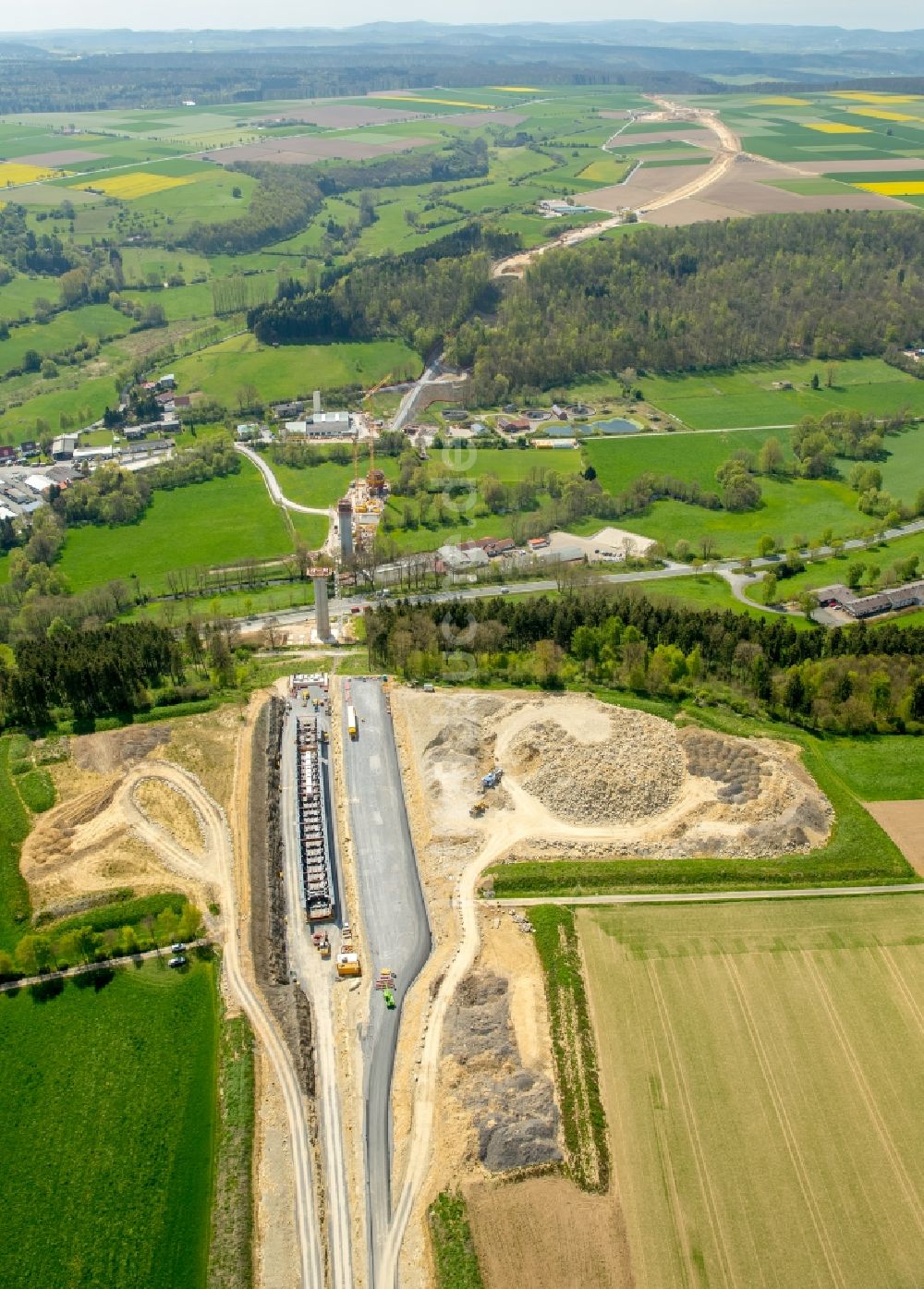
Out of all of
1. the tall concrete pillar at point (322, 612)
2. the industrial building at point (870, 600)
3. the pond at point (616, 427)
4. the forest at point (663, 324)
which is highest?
the forest at point (663, 324)

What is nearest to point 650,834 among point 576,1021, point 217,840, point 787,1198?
point 576,1021

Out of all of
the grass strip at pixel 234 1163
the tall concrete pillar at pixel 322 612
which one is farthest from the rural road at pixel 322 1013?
the tall concrete pillar at pixel 322 612

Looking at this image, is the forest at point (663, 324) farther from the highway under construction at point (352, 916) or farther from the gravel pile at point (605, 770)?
the gravel pile at point (605, 770)

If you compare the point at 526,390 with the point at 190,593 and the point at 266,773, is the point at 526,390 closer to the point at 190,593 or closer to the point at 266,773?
the point at 190,593

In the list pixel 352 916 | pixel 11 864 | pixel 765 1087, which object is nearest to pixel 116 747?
pixel 11 864

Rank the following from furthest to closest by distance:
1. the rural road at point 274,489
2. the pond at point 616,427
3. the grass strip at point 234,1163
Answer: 1. the pond at point 616,427
2. the rural road at point 274,489
3. the grass strip at point 234,1163

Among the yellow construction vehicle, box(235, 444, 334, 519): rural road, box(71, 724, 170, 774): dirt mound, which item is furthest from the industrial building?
box(71, 724, 170, 774): dirt mound

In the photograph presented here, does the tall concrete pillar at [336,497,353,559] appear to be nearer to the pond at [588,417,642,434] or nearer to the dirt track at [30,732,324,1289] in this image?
the dirt track at [30,732,324,1289]
